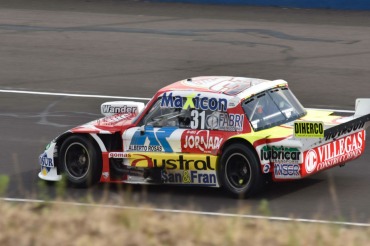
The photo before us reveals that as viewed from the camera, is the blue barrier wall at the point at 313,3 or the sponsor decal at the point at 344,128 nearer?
the sponsor decal at the point at 344,128

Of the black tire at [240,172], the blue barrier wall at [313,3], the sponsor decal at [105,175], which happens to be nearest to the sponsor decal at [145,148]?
the sponsor decal at [105,175]

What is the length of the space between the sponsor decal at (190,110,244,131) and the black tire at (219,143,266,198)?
0.29 m

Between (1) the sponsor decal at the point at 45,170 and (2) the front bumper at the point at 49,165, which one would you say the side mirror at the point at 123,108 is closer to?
(2) the front bumper at the point at 49,165

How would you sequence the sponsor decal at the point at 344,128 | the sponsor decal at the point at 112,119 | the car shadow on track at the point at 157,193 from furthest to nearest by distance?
1. the sponsor decal at the point at 112,119
2. the car shadow on track at the point at 157,193
3. the sponsor decal at the point at 344,128

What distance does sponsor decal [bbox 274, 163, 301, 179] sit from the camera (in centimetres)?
1325

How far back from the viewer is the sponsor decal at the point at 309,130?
1318 cm

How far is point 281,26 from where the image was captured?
88.1 ft

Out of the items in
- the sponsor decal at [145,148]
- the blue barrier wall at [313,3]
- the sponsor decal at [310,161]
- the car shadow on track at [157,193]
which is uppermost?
the blue barrier wall at [313,3]

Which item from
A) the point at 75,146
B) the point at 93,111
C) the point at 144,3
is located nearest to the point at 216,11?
the point at 144,3

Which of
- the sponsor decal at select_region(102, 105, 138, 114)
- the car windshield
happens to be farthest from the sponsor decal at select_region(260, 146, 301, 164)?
the sponsor decal at select_region(102, 105, 138, 114)

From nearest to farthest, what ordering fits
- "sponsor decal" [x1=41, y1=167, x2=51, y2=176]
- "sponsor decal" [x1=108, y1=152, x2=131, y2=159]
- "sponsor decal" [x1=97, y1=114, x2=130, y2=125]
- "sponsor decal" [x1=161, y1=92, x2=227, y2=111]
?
1. "sponsor decal" [x1=161, y1=92, x2=227, y2=111]
2. "sponsor decal" [x1=108, y1=152, x2=131, y2=159]
3. "sponsor decal" [x1=97, y1=114, x2=130, y2=125]
4. "sponsor decal" [x1=41, y1=167, x2=51, y2=176]

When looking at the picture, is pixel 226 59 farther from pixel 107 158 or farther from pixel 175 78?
pixel 107 158

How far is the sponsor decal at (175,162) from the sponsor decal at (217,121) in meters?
0.42

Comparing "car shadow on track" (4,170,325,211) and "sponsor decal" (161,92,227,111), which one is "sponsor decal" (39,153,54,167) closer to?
"car shadow on track" (4,170,325,211)
